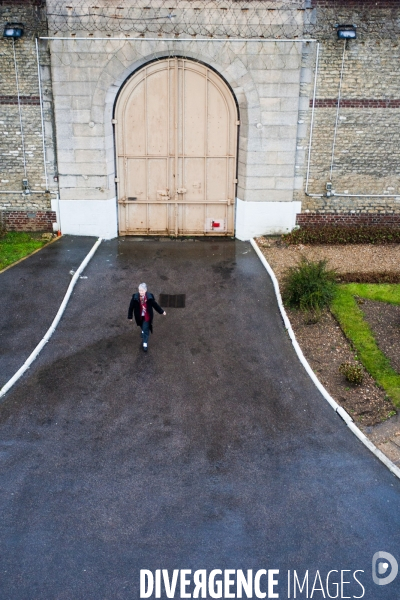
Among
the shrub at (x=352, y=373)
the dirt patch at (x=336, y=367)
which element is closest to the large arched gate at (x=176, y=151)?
the dirt patch at (x=336, y=367)

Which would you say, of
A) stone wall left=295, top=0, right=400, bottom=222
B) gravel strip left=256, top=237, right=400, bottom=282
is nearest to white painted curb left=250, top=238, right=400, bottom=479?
gravel strip left=256, top=237, right=400, bottom=282

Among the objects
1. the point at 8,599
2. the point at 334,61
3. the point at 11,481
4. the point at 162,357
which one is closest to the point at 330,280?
the point at 162,357

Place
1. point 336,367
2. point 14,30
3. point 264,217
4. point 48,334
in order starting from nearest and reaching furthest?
point 336,367, point 48,334, point 14,30, point 264,217

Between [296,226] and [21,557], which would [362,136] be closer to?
[296,226]

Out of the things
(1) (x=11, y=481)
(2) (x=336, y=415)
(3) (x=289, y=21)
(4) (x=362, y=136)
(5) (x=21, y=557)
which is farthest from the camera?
(4) (x=362, y=136)

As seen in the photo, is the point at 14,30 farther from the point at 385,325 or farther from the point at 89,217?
the point at 385,325

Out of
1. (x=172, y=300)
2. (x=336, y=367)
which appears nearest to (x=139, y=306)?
(x=172, y=300)
